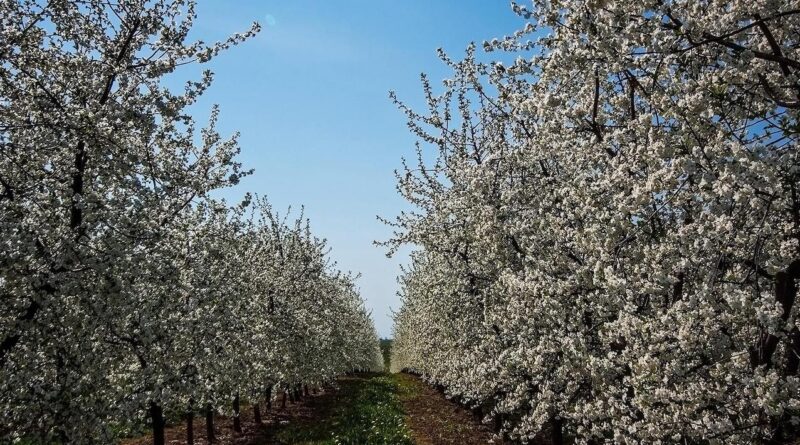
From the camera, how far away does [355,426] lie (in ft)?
71.9

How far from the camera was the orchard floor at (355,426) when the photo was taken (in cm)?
1952

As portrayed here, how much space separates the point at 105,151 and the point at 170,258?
209 cm

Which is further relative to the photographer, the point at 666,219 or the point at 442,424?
the point at 442,424

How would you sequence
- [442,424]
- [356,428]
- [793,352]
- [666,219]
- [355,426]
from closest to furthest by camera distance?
1. [793,352]
2. [666,219]
3. [356,428]
4. [355,426]
5. [442,424]

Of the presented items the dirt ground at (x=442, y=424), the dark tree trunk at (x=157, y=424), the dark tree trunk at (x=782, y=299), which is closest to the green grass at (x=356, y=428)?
the dirt ground at (x=442, y=424)

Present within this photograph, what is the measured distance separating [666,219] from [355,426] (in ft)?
55.0

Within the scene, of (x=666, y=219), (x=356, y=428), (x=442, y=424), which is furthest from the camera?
(x=442, y=424)

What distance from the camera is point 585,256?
28.4ft

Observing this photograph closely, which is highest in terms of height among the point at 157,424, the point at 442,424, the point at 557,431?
the point at 157,424

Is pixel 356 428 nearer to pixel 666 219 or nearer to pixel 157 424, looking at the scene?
pixel 157 424

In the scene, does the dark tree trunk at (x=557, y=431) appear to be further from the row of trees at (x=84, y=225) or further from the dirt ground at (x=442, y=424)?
the row of trees at (x=84, y=225)

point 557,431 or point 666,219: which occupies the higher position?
point 666,219

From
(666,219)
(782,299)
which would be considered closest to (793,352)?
(782,299)

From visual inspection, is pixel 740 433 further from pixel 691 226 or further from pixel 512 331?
pixel 512 331
